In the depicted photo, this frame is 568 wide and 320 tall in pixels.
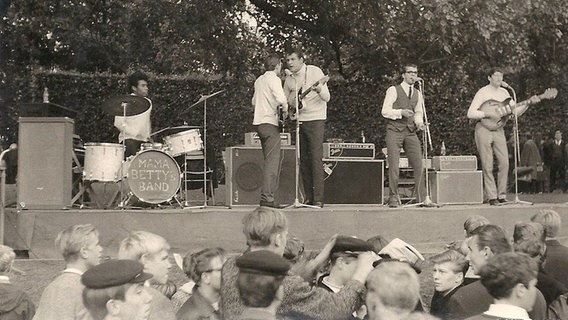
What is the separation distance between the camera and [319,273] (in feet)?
14.4

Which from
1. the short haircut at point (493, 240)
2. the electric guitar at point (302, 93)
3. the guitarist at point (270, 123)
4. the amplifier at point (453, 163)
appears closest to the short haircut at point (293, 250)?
the short haircut at point (493, 240)

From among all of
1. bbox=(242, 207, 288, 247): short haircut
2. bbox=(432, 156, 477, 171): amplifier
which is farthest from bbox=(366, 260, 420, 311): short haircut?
bbox=(432, 156, 477, 171): amplifier

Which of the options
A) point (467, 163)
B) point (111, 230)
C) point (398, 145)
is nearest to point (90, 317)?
point (111, 230)

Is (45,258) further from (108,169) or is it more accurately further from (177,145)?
(177,145)

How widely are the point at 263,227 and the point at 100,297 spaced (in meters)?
0.91

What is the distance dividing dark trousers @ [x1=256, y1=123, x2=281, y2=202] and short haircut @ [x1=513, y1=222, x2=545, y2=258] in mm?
4330

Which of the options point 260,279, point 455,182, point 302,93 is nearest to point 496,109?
point 455,182

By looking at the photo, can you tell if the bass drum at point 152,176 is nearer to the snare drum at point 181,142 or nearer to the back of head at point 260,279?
the snare drum at point 181,142

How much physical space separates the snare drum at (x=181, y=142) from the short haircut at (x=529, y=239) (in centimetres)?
513

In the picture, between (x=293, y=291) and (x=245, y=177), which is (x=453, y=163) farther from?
(x=293, y=291)

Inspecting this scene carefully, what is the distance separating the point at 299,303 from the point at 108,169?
5.32m

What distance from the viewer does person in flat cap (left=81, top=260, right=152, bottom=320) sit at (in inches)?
138

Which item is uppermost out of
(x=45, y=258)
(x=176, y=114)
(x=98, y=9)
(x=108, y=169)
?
(x=98, y=9)

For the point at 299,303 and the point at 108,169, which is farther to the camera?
the point at 108,169
